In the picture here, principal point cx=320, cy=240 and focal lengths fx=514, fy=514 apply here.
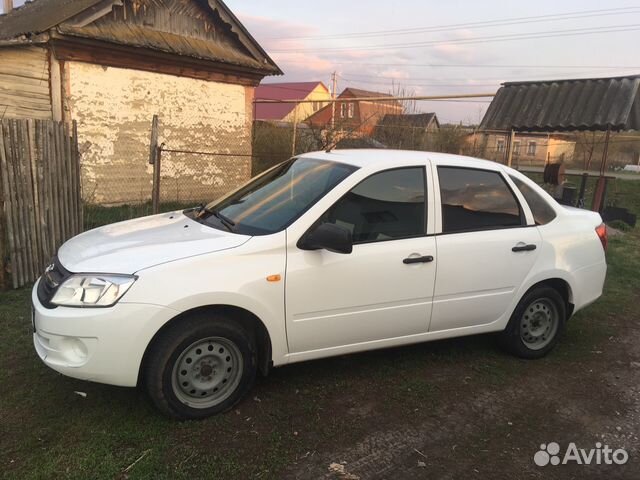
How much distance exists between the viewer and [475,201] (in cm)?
406

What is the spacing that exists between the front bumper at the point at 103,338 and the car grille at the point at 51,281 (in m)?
0.11

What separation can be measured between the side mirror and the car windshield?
0.22 meters

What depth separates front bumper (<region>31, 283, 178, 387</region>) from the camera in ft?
9.51

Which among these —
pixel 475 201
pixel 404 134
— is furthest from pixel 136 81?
pixel 475 201

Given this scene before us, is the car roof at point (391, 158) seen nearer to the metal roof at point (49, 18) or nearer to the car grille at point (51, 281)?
the car grille at point (51, 281)

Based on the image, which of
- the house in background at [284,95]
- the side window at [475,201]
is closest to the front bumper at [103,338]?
the side window at [475,201]

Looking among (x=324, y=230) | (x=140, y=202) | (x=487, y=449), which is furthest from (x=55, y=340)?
(x=140, y=202)

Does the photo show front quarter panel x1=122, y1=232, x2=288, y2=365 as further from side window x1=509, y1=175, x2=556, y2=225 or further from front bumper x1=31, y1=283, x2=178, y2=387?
side window x1=509, y1=175, x2=556, y2=225

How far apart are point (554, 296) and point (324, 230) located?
235 centimetres

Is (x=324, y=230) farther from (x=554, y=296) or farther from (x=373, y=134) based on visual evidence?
(x=373, y=134)

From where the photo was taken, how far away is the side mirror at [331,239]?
10.5 feet

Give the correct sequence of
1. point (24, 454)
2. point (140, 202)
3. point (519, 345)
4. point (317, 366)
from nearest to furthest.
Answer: point (24, 454) → point (317, 366) → point (519, 345) → point (140, 202)

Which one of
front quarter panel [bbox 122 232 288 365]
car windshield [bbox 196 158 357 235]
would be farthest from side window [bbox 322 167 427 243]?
front quarter panel [bbox 122 232 288 365]

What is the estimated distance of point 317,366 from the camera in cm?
409
